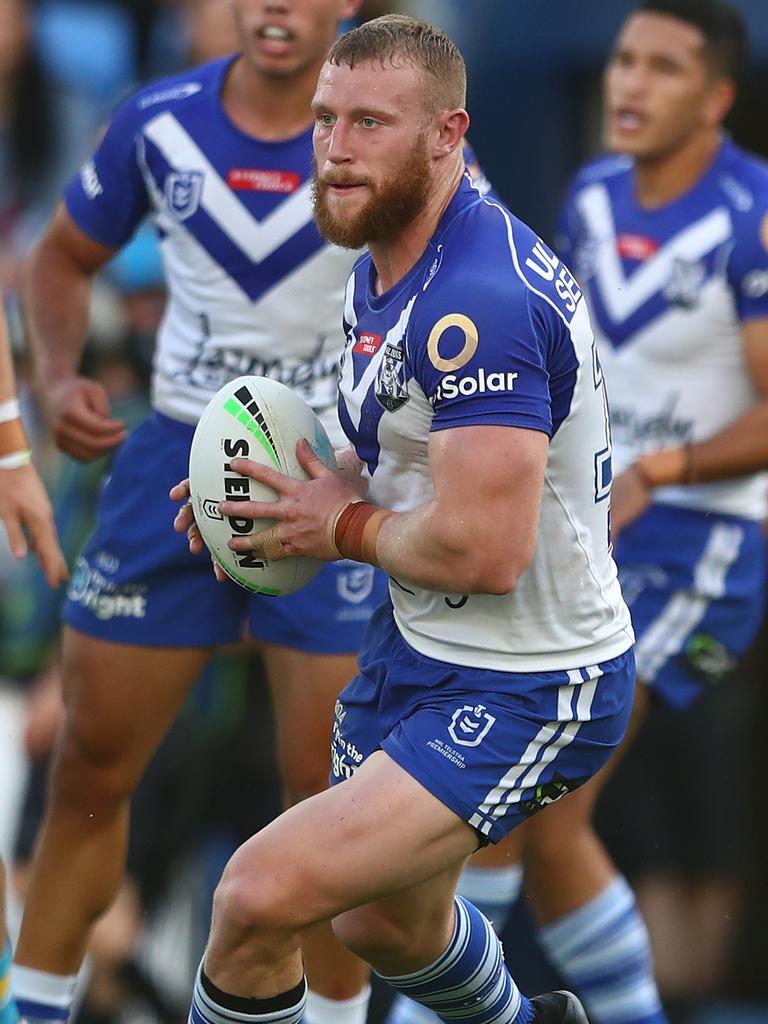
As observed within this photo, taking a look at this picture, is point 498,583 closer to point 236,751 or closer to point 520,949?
point 236,751

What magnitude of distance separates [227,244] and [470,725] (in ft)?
5.24

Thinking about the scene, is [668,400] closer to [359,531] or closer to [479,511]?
[359,531]

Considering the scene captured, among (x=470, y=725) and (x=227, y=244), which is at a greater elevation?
(x=227, y=244)

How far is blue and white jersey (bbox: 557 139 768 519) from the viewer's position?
6.12m

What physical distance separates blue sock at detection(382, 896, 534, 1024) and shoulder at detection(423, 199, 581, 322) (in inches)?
56.4

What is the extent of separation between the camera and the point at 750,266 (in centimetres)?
605

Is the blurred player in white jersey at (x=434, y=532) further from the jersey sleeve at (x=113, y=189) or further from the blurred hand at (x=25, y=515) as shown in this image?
the jersey sleeve at (x=113, y=189)

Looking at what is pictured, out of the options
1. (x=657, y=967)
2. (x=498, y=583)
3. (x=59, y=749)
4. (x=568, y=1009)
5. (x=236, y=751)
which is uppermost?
(x=498, y=583)

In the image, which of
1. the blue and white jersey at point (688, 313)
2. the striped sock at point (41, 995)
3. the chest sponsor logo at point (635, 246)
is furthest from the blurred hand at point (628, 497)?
the striped sock at point (41, 995)

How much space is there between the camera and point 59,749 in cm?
525

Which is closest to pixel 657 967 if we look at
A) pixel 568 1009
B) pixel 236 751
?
pixel 236 751

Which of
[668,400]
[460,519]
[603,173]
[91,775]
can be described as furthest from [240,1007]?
[603,173]

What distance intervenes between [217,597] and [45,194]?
3.69 m

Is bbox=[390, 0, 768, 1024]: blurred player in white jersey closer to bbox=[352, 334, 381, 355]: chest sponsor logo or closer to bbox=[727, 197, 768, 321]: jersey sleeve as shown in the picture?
bbox=[727, 197, 768, 321]: jersey sleeve
